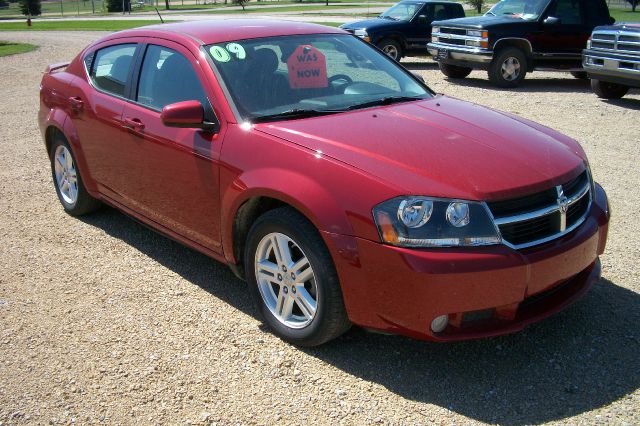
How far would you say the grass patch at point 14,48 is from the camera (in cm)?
2252

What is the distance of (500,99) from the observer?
12.0 m

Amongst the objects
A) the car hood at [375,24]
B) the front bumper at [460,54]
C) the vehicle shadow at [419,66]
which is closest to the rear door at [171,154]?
the front bumper at [460,54]

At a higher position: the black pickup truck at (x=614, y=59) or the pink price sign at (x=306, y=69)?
the pink price sign at (x=306, y=69)

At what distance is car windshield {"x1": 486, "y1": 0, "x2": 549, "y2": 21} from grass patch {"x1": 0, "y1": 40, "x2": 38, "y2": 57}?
15652 mm

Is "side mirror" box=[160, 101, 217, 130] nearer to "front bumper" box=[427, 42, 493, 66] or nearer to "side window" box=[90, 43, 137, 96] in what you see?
"side window" box=[90, 43, 137, 96]

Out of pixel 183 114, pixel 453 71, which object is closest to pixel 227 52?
pixel 183 114

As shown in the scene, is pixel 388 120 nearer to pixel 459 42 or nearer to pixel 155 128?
pixel 155 128

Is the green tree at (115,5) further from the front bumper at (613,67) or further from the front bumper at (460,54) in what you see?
the front bumper at (613,67)

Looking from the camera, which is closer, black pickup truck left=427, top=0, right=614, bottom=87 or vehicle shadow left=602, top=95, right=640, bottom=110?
vehicle shadow left=602, top=95, right=640, bottom=110

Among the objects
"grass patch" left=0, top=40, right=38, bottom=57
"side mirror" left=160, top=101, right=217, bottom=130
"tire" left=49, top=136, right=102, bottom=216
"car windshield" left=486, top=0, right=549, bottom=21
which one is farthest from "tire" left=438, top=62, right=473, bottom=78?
"grass patch" left=0, top=40, right=38, bottom=57

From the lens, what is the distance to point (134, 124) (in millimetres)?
4699

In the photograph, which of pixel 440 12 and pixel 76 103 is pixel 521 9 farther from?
pixel 76 103

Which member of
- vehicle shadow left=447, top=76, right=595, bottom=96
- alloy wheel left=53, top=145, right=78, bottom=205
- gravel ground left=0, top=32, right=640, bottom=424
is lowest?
gravel ground left=0, top=32, right=640, bottom=424

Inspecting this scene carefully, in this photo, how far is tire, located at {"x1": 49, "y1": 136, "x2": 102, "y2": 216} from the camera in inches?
230
